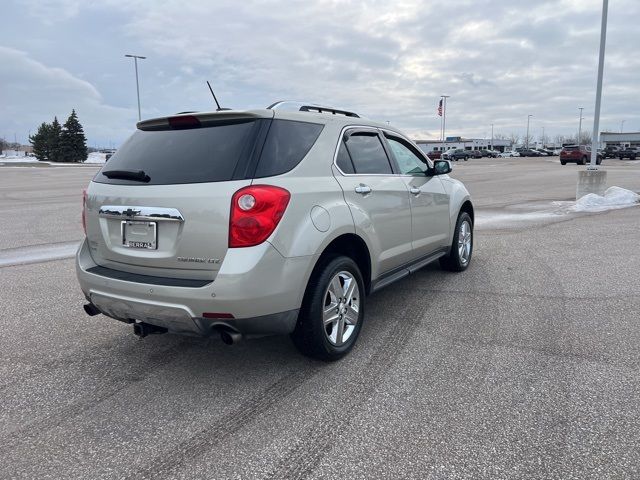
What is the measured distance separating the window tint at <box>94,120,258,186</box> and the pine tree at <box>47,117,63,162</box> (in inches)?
3044

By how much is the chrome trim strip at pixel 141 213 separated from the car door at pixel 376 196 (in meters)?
1.25

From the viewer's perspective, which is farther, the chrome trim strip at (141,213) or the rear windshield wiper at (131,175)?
the rear windshield wiper at (131,175)

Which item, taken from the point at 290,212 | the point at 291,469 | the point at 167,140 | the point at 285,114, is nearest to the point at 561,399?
the point at 291,469

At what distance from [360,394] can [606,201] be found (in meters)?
12.1

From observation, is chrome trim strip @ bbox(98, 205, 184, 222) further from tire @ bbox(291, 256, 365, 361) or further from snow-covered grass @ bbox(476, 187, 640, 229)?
snow-covered grass @ bbox(476, 187, 640, 229)

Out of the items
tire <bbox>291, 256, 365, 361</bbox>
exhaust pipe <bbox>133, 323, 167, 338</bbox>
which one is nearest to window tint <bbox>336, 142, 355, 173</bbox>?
tire <bbox>291, 256, 365, 361</bbox>

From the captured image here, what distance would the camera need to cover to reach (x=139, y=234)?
3.35m

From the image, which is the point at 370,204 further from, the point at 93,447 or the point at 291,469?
the point at 93,447

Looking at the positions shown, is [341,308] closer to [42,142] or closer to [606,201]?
[606,201]

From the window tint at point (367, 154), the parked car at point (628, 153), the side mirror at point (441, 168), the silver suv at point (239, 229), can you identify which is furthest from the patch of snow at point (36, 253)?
the parked car at point (628, 153)

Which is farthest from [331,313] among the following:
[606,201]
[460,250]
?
[606,201]

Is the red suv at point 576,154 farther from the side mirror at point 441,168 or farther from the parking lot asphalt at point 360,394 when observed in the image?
the side mirror at point 441,168

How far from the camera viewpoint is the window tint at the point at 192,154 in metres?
3.28

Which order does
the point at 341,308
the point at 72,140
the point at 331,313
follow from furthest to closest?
the point at 72,140 < the point at 341,308 < the point at 331,313
